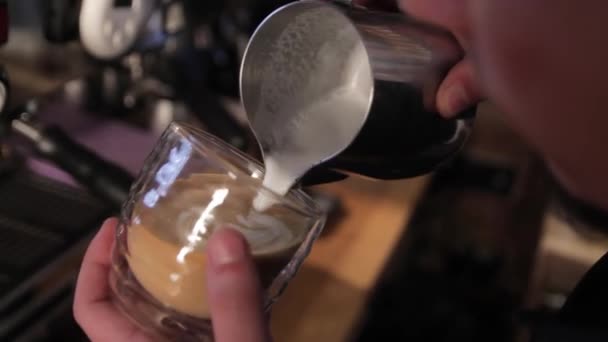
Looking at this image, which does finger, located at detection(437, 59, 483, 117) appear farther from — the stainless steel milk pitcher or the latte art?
the latte art

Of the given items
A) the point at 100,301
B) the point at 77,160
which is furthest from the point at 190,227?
the point at 77,160

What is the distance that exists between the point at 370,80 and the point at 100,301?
0.24 metres

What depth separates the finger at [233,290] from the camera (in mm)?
345

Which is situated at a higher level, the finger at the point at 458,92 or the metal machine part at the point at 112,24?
the metal machine part at the point at 112,24

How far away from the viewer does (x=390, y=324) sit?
1.09 metres

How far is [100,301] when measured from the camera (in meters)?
0.46

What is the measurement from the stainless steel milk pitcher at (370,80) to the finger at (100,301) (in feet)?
0.44

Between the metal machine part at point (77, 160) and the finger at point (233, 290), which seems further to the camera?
the metal machine part at point (77, 160)

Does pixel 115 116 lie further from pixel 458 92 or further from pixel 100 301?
pixel 458 92

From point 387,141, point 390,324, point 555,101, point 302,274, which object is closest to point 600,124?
point 555,101

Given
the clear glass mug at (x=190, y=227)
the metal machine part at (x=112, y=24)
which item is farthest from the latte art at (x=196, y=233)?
the metal machine part at (x=112, y=24)

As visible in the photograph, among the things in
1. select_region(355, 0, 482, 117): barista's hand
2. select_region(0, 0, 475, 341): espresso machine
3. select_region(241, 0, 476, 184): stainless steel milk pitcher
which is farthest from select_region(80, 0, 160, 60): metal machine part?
select_region(355, 0, 482, 117): barista's hand

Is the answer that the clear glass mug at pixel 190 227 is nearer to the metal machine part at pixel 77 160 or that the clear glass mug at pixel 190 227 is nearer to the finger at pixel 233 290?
the finger at pixel 233 290

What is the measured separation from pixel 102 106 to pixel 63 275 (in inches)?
12.2
